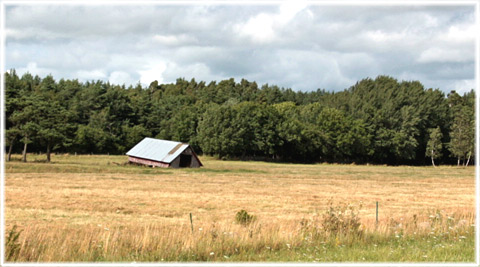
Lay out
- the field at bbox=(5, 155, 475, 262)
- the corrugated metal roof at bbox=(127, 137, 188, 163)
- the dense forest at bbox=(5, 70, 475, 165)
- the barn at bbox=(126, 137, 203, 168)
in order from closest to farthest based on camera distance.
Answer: the field at bbox=(5, 155, 475, 262) → the barn at bbox=(126, 137, 203, 168) → the corrugated metal roof at bbox=(127, 137, 188, 163) → the dense forest at bbox=(5, 70, 475, 165)

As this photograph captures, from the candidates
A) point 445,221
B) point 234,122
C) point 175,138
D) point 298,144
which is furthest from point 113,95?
point 445,221

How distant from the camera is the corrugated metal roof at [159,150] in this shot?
64.9 metres

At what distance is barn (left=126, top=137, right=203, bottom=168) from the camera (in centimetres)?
6475

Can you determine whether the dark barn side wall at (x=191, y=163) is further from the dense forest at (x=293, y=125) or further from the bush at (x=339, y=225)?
the bush at (x=339, y=225)

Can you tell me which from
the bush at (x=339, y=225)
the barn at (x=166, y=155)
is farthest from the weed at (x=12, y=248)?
the barn at (x=166, y=155)

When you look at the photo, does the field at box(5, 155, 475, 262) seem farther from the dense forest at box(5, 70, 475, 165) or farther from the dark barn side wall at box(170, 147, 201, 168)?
the dense forest at box(5, 70, 475, 165)

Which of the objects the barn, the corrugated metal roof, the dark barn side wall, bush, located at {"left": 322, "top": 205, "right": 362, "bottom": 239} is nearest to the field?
bush, located at {"left": 322, "top": 205, "right": 362, "bottom": 239}

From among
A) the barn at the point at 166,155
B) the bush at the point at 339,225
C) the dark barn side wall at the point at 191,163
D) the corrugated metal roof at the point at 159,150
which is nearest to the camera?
the bush at the point at 339,225

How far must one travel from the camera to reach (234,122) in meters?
96.7

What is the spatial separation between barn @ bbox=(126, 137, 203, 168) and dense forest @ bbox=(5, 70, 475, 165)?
88.9ft

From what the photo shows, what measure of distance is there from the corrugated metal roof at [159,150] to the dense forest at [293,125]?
26.6 metres

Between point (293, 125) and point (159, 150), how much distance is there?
3745 cm

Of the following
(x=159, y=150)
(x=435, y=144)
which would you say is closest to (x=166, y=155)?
(x=159, y=150)

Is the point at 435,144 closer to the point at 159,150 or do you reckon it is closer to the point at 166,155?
the point at 159,150
